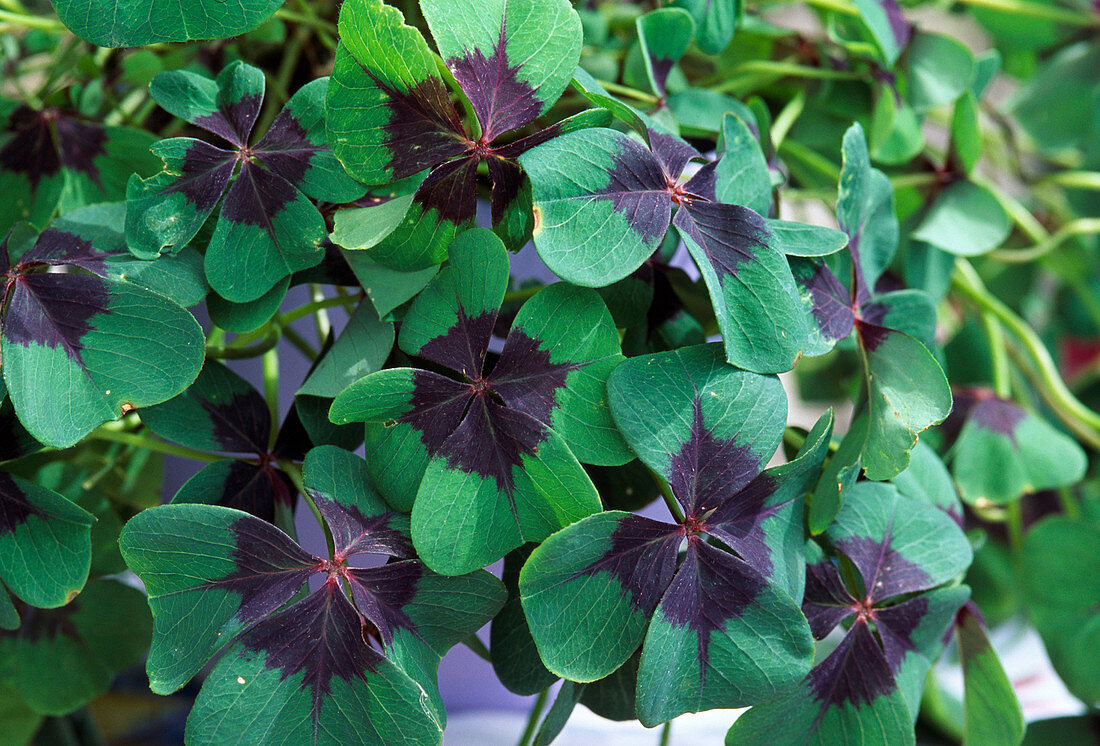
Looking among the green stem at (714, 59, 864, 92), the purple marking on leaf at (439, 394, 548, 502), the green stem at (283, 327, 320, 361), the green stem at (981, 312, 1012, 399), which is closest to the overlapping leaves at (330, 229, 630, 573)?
the purple marking on leaf at (439, 394, 548, 502)

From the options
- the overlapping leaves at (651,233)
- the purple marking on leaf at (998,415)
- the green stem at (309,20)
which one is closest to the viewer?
the overlapping leaves at (651,233)

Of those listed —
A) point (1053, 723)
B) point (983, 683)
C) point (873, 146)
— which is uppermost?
point (873, 146)

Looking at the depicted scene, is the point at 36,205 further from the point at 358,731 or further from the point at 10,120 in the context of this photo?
the point at 358,731

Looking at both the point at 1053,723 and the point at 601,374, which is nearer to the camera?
the point at 601,374

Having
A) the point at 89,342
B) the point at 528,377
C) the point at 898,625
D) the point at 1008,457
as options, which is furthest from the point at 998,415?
the point at 89,342

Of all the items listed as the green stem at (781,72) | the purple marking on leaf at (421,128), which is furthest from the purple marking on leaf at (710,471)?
the green stem at (781,72)

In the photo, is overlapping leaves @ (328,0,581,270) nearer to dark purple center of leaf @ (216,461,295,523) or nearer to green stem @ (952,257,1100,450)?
dark purple center of leaf @ (216,461,295,523)

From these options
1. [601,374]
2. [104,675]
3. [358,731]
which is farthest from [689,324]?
[104,675]

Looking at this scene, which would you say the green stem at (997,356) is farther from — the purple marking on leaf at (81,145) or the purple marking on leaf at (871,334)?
the purple marking on leaf at (81,145)
